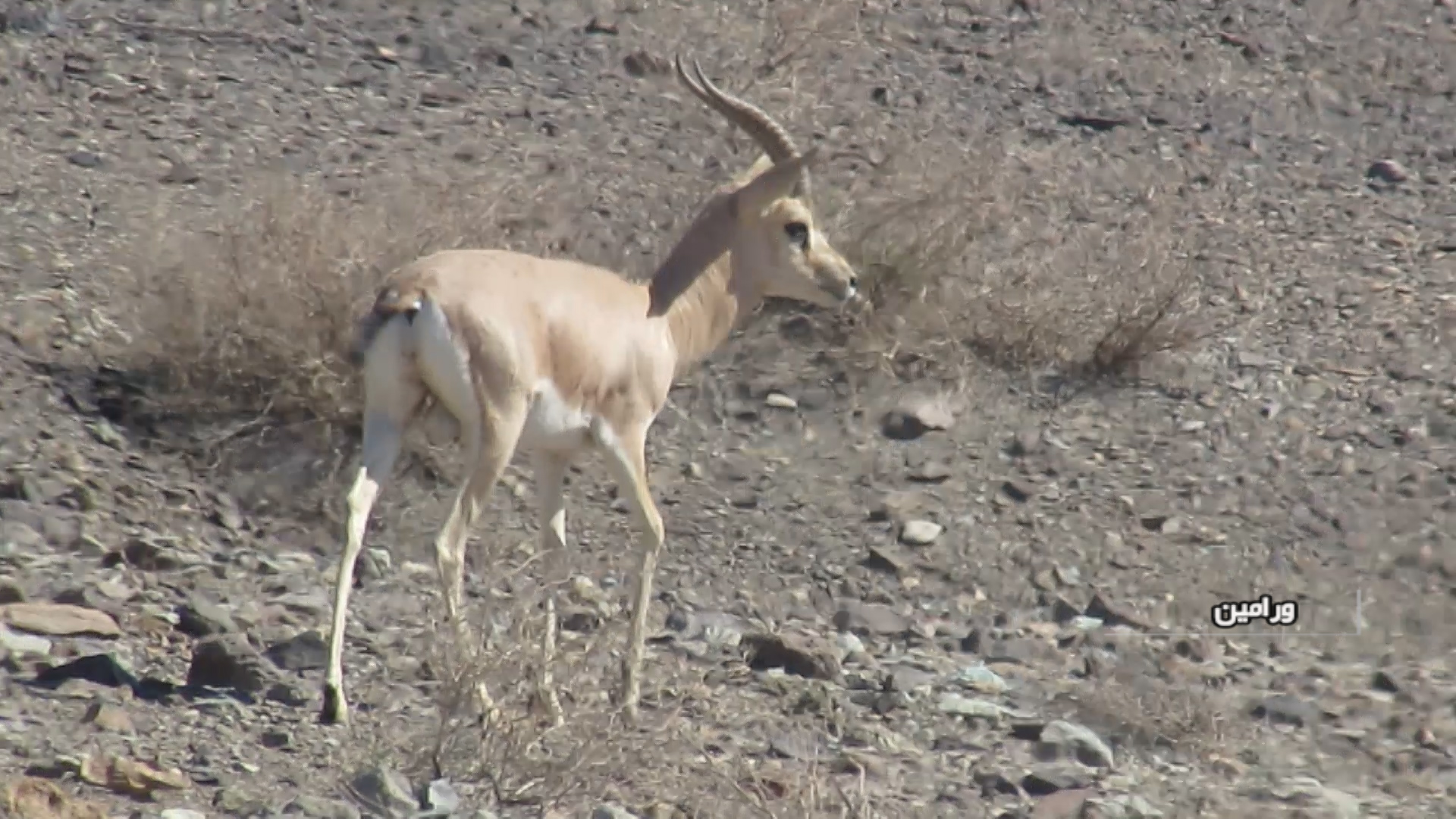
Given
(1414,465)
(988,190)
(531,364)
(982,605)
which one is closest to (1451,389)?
(1414,465)

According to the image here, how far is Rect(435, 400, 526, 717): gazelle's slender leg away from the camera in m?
8.34

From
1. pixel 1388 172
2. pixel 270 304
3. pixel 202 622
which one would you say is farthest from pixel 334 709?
pixel 1388 172

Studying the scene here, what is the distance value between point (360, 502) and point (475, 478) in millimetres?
413

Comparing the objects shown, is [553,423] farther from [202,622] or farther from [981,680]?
[981,680]

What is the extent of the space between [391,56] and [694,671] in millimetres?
6752

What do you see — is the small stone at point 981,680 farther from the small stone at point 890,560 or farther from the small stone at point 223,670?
the small stone at point 223,670

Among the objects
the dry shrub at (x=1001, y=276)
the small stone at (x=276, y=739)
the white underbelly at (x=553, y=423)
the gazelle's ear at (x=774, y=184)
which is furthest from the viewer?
the dry shrub at (x=1001, y=276)

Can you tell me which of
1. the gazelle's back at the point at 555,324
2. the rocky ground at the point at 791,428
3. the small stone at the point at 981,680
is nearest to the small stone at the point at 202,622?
the rocky ground at the point at 791,428

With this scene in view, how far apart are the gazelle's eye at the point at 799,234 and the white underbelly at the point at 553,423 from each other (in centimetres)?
144

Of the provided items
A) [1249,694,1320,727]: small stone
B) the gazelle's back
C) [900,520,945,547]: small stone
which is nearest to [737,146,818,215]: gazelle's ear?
the gazelle's back

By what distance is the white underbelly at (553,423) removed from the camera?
28.4 feet

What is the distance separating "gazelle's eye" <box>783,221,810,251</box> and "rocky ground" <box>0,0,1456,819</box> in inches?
57.3

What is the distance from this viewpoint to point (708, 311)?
32.3 feet

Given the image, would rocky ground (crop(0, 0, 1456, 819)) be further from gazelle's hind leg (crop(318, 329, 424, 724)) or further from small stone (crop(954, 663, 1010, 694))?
gazelle's hind leg (crop(318, 329, 424, 724))
